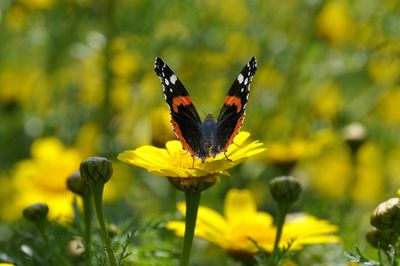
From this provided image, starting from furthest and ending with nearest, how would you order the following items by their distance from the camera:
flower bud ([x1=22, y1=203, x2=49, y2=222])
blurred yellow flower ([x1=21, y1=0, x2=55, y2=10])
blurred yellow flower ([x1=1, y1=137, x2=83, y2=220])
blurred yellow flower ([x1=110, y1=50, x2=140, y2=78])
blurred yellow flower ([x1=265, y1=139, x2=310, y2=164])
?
blurred yellow flower ([x1=21, y1=0, x2=55, y2=10]), blurred yellow flower ([x1=110, y1=50, x2=140, y2=78]), blurred yellow flower ([x1=265, y1=139, x2=310, y2=164]), blurred yellow flower ([x1=1, y1=137, x2=83, y2=220]), flower bud ([x1=22, y1=203, x2=49, y2=222])

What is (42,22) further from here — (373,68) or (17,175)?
(373,68)

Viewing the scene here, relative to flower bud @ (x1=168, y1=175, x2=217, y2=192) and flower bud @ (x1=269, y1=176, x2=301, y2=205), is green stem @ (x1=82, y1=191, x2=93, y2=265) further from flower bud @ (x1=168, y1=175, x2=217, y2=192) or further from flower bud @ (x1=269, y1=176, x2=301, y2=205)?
flower bud @ (x1=269, y1=176, x2=301, y2=205)

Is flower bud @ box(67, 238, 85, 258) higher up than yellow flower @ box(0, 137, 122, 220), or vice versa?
yellow flower @ box(0, 137, 122, 220)

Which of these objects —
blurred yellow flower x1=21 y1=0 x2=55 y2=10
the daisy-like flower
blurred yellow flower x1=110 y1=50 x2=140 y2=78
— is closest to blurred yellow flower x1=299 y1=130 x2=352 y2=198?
blurred yellow flower x1=110 y1=50 x2=140 y2=78

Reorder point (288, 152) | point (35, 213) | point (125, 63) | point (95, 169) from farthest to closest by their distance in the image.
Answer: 1. point (125, 63)
2. point (288, 152)
3. point (35, 213)
4. point (95, 169)

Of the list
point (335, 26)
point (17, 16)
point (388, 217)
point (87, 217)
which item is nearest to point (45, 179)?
point (17, 16)

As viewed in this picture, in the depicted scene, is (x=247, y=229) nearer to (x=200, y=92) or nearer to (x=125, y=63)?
(x=200, y=92)

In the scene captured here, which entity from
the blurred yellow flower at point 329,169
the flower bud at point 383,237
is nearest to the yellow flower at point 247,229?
the flower bud at point 383,237
